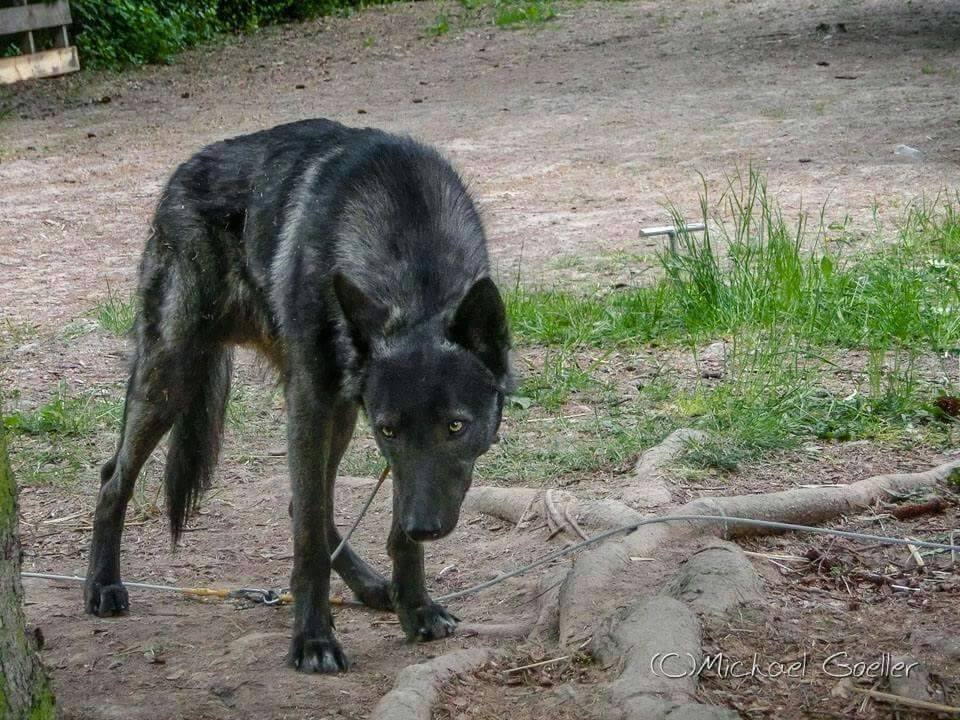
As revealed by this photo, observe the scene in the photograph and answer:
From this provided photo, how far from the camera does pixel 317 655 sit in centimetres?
415

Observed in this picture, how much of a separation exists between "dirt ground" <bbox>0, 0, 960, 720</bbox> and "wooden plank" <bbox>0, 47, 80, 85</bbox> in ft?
2.22

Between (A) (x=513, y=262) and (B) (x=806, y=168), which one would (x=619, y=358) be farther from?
(B) (x=806, y=168)

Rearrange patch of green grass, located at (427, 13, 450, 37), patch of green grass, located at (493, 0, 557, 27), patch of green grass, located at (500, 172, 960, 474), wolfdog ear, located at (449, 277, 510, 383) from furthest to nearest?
patch of green grass, located at (493, 0, 557, 27)
patch of green grass, located at (427, 13, 450, 37)
patch of green grass, located at (500, 172, 960, 474)
wolfdog ear, located at (449, 277, 510, 383)

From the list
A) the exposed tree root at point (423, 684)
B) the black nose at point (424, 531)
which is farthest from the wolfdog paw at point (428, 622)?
the black nose at point (424, 531)

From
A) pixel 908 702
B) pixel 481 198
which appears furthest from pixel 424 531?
pixel 481 198

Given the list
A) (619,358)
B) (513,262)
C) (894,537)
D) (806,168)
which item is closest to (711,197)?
(806,168)

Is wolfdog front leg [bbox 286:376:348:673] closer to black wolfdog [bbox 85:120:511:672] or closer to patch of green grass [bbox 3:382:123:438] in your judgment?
black wolfdog [bbox 85:120:511:672]

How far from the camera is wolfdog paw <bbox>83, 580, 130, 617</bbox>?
488 cm

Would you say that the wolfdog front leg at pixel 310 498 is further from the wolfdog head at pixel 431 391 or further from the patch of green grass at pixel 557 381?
the patch of green grass at pixel 557 381

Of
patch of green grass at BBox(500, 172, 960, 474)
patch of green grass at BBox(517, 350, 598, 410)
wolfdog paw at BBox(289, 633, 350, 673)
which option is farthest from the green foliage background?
wolfdog paw at BBox(289, 633, 350, 673)

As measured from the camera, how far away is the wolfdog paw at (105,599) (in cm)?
488

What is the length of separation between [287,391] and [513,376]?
93cm

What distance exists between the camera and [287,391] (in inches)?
179

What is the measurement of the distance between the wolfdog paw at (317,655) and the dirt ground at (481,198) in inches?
3.6
